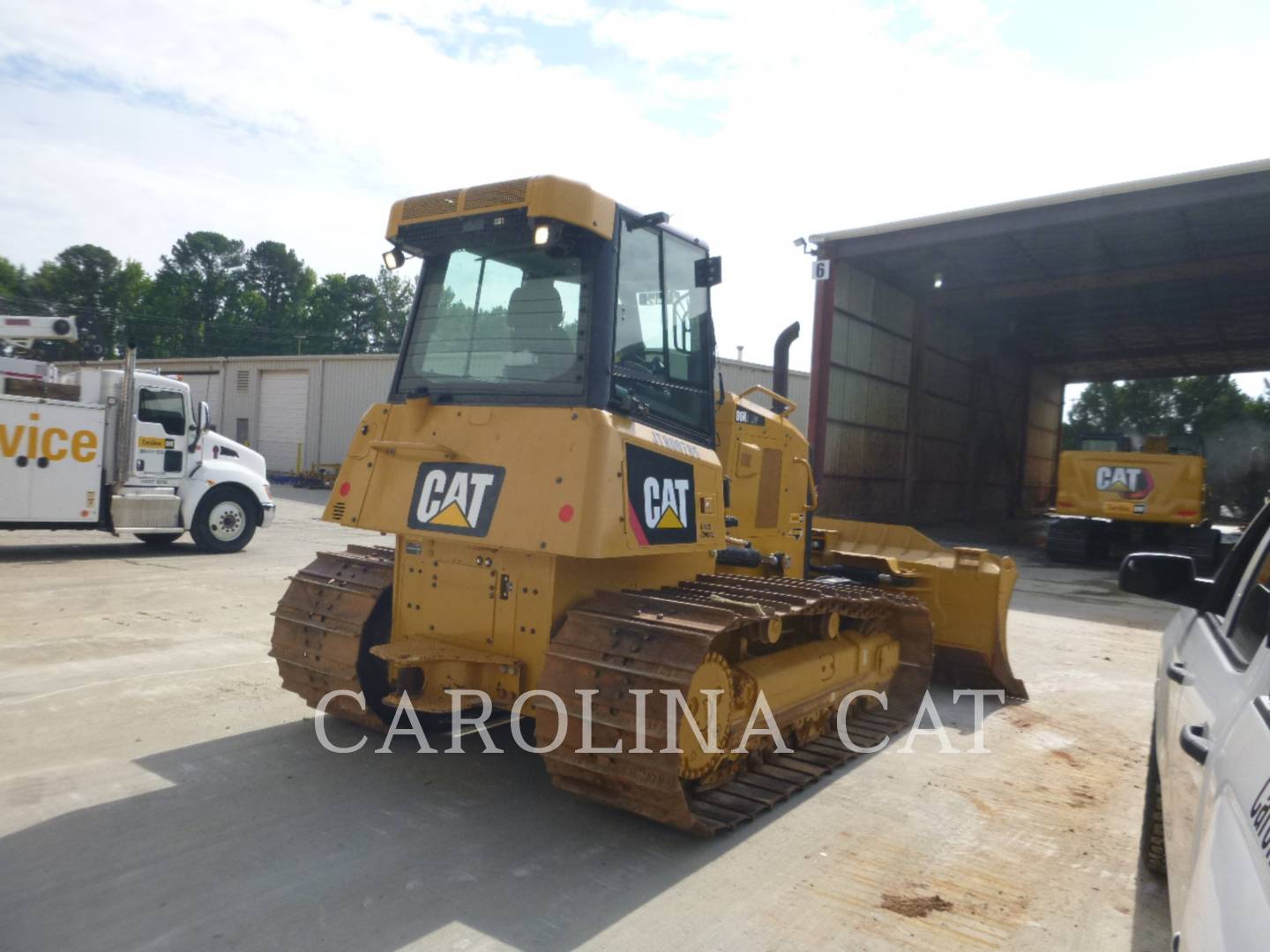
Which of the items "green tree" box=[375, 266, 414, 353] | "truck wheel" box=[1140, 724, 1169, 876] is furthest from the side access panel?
"green tree" box=[375, 266, 414, 353]

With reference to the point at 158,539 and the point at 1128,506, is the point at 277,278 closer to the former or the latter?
the point at 158,539

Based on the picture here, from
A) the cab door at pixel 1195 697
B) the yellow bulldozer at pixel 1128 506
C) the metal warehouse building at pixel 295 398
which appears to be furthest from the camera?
the metal warehouse building at pixel 295 398

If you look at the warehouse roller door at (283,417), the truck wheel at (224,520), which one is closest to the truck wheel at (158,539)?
the truck wheel at (224,520)

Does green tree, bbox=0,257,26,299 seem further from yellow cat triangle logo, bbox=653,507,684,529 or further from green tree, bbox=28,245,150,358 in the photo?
yellow cat triangle logo, bbox=653,507,684,529

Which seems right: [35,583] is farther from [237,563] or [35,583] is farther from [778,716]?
[778,716]

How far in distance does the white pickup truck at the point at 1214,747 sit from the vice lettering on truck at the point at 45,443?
12144mm

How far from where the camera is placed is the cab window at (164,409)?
494 inches

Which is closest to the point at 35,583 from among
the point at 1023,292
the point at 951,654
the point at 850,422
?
the point at 951,654

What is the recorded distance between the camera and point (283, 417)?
33938 millimetres

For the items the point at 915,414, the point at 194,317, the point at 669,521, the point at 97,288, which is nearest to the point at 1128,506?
the point at 915,414

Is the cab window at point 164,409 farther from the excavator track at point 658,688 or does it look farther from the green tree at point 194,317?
the green tree at point 194,317

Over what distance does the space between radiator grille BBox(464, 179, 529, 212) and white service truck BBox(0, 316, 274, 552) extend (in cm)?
884

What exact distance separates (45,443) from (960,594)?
35.0 feet

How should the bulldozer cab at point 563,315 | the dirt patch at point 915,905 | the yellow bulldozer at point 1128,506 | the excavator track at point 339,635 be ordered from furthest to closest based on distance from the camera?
1. the yellow bulldozer at point 1128,506
2. the excavator track at point 339,635
3. the bulldozer cab at point 563,315
4. the dirt patch at point 915,905
